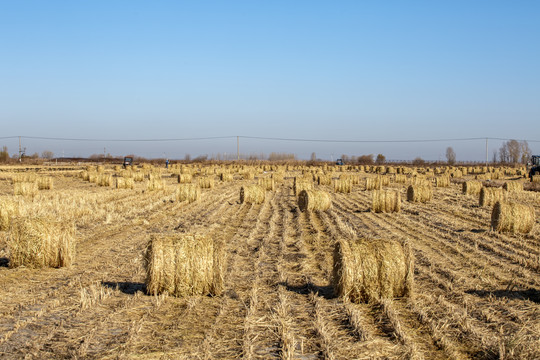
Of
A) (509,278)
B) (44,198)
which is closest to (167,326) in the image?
(509,278)

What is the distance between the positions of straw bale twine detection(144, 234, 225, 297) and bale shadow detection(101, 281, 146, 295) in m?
0.39

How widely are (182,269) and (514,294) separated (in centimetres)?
530

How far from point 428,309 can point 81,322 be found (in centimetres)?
477

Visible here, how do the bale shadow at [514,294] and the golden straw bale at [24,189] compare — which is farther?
the golden straw bale at [24,189]

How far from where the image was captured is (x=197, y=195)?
76.7 ft

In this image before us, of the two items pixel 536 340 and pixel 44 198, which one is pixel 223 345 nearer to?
pixel 536 340

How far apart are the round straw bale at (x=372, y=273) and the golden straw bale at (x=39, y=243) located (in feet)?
17.7

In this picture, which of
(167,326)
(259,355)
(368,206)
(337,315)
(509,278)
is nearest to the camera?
(259,355)

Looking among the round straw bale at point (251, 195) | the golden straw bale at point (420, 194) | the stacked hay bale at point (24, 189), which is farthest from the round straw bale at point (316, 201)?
the stacked hay bale at point (24, 189)

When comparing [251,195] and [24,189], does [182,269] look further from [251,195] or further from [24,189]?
[24,189]

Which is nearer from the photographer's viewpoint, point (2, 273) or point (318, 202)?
point (2, 273)

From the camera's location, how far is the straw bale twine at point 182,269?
778 cm

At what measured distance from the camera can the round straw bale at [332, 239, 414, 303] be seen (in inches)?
299

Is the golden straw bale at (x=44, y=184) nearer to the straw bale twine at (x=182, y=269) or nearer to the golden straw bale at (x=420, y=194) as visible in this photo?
the golden straw bale at (x=420, y=194)
